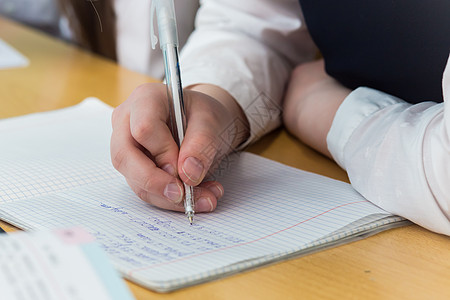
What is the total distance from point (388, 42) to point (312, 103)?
0.36 feet

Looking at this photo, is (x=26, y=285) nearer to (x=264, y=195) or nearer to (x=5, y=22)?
(x=264, y=195)

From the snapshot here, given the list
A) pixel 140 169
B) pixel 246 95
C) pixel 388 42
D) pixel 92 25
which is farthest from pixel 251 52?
pixel 92 25

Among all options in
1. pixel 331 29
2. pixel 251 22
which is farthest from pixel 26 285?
pixel 251 22

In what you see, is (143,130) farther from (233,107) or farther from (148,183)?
(233,107)

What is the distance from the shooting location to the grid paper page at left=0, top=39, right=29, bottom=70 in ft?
3.03

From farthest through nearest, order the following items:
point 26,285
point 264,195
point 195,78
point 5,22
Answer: point 5,22 → point 195,78 → point 264,195 → point 26,285

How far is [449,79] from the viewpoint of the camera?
1.37 ft

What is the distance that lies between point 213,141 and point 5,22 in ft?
3.20

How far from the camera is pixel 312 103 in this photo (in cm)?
62

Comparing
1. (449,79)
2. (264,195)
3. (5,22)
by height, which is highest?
(449,79)

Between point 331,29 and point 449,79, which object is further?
point 331,29

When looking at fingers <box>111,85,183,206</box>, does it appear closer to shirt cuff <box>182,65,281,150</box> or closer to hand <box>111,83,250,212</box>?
hand <box>111,83,250,212</box>

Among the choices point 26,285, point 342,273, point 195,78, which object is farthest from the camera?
point 195,78

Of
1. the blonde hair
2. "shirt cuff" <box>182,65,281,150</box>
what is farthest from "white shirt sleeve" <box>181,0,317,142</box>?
the blonde hair
